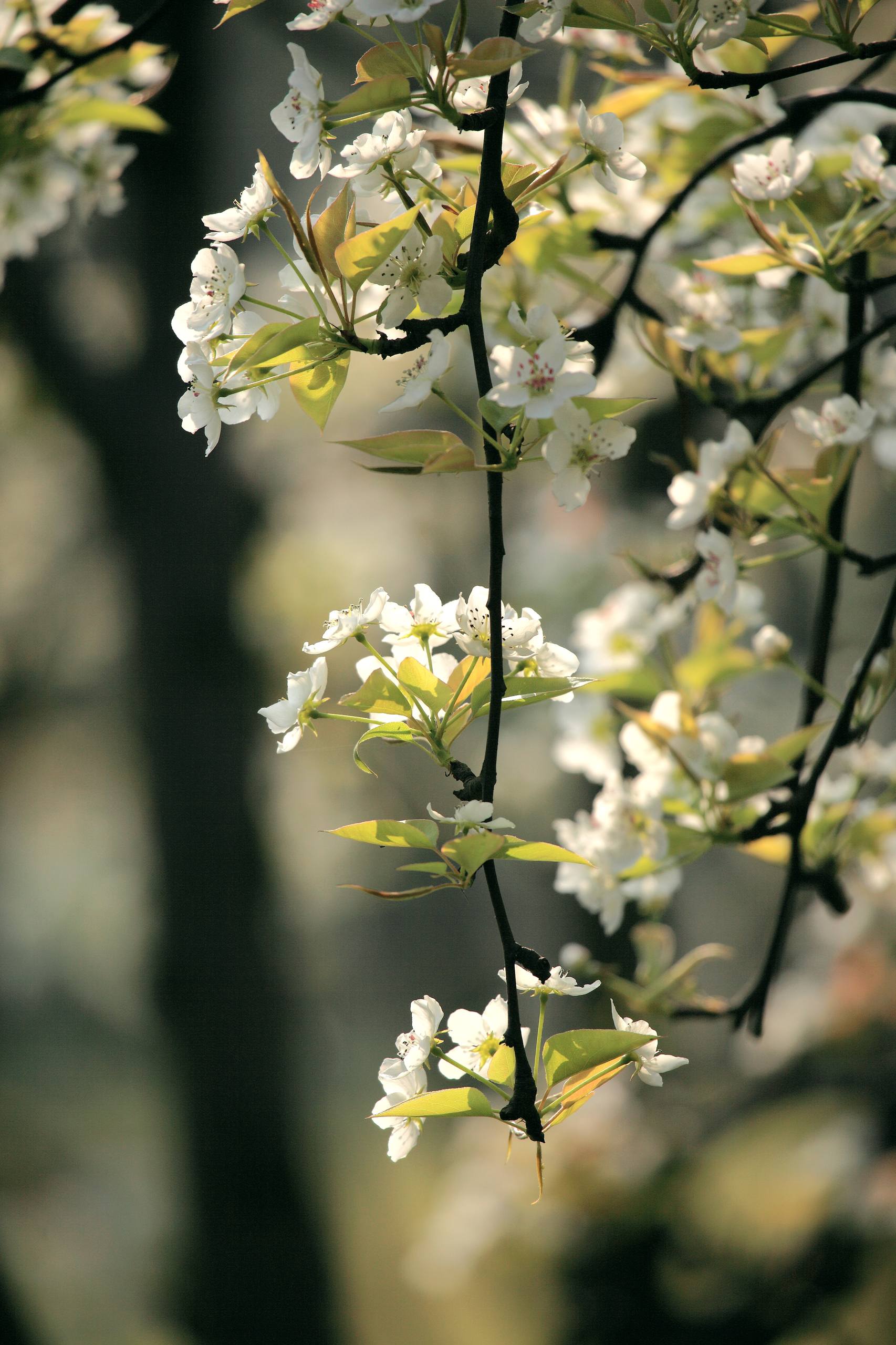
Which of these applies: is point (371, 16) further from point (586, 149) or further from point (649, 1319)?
point (649, 1319)

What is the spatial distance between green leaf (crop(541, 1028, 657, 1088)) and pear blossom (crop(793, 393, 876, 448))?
0.57 m

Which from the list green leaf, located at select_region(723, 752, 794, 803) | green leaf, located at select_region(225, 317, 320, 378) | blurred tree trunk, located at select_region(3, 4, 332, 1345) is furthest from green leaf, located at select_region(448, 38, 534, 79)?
blurred tree trunk, located at select_region(3, 4, 332, 1345)

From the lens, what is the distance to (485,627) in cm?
55

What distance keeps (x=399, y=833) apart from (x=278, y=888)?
2.87 m

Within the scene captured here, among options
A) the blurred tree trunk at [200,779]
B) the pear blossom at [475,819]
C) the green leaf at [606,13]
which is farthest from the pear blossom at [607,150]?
the blurred tree trunk at [200,779]

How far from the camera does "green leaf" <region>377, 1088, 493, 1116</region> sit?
1.55ft

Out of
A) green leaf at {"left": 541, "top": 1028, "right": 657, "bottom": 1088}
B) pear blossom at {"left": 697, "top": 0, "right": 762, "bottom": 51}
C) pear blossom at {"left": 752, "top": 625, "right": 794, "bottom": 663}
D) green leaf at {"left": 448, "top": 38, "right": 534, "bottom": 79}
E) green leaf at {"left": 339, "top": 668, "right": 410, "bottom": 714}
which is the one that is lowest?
pear blossom at {"left": 752, "top": 625, "right": 794, "bottom": 663}

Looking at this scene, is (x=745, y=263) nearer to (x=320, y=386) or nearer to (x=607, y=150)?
(x=607, y=150)

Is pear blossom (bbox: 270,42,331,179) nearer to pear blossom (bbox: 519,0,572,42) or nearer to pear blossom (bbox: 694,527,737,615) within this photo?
pear blossom (bbox: 519,0,572,42)

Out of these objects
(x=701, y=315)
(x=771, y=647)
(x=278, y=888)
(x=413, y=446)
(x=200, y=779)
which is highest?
(x=413, y=446)

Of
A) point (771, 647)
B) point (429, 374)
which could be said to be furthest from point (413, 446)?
point (771, 647)

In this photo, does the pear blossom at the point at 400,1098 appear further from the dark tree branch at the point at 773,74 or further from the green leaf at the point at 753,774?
the dark tree branch at the point at 773,74

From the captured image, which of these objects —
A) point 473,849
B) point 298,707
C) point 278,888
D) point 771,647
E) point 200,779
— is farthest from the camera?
point 278,888

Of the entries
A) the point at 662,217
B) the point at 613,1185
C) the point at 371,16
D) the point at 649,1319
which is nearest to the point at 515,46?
the point at 371,16
